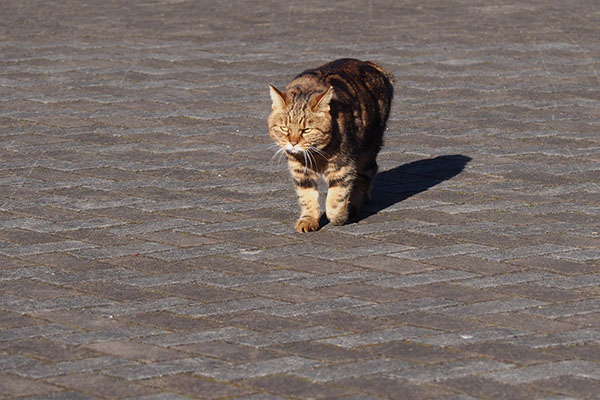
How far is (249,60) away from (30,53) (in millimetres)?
2500

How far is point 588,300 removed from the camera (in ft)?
21.0

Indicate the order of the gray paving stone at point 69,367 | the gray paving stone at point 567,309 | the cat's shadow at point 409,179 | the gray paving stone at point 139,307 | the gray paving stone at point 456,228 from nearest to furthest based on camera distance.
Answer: the gray paving stone at point 69,367, the gray paving stone at point 567,309, the gray paving stone at point 139,307, the gray paving stone at point 456,228, the cat's shadow at point 409,179

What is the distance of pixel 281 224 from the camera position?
7859 millimetres

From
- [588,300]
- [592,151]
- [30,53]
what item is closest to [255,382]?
[588,300]

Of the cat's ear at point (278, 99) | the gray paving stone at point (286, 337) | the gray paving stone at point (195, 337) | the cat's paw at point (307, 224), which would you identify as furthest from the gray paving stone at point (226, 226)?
the gray paving stone at point (286, 337)

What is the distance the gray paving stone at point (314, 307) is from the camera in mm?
6281

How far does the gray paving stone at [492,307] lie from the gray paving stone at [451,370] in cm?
68

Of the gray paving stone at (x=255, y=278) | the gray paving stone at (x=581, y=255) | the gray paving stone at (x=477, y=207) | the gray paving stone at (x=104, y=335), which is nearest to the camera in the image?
the gray paving stone at (x=104, y=335)

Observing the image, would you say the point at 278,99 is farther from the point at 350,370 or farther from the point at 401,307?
the point at 350,370

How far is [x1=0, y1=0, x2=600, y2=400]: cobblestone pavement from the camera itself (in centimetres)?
560

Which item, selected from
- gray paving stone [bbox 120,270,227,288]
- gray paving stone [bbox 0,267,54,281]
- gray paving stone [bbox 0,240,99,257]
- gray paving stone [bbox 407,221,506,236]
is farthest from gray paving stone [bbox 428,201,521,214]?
gray paving stone [bbox 0,267,54,281]

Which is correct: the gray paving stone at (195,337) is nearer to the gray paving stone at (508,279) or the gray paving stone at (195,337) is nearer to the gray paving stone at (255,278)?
the gray paving stone at (255,278)

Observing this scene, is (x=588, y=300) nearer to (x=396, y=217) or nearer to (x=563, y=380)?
(x=563, y=380)

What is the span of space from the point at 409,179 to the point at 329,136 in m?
1.49
